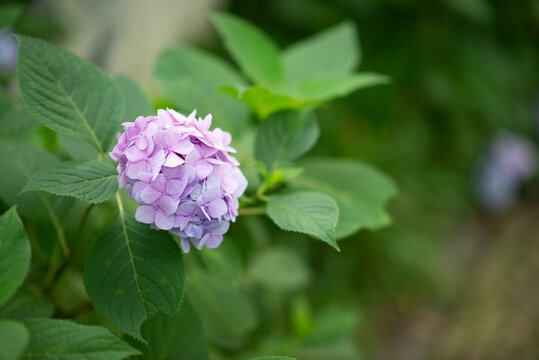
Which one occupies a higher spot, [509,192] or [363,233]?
[509,192]

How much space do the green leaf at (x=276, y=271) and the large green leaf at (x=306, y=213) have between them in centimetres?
46

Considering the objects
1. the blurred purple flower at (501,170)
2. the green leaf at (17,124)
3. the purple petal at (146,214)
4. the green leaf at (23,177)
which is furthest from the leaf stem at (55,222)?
the blurred purple flower at (501,170)

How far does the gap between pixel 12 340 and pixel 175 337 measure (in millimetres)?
245

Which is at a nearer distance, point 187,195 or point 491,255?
point 187,195

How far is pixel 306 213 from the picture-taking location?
63cm

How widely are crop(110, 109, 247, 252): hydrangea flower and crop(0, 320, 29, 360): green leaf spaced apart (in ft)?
0.52

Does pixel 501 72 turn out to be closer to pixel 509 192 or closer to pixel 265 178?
pixel 509 192

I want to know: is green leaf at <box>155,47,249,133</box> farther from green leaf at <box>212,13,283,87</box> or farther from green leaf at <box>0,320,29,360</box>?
green leaf at <box>0,320,29,360</box>

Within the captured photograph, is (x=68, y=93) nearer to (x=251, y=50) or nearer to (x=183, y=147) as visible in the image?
(x=183, y=147)

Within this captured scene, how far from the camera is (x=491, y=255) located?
11.0 ft

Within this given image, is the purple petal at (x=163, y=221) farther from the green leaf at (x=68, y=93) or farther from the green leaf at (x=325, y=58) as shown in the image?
the green leaf at (x=325, y=58)

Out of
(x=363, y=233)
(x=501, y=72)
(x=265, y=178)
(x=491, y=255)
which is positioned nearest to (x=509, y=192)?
(x=491, y=255)

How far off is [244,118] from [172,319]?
0.43 metres

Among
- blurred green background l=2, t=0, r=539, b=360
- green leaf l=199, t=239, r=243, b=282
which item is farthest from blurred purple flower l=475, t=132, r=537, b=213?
green leaf l=199, t=239, r=243, b=282
